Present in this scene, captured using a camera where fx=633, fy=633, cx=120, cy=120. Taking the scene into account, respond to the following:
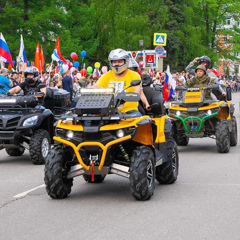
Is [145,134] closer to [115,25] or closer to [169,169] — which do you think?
[169,169]

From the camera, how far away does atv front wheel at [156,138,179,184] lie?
9.15 m

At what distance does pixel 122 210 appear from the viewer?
7438 mm

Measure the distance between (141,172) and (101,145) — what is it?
23.1 inches

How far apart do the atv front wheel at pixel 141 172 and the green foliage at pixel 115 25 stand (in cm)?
3661

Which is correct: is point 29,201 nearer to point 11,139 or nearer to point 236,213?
point 236,213

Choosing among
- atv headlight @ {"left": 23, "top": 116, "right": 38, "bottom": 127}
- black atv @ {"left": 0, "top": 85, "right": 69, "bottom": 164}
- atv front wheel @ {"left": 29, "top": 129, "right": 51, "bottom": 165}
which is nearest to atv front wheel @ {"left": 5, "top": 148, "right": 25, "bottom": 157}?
black atv @ {"left": 0, "top": 85, "right": 69, "bottom": 164}

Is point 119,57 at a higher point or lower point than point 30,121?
higher

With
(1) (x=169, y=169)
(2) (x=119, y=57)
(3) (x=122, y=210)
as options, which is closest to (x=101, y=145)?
(3) (x=122, y=210)

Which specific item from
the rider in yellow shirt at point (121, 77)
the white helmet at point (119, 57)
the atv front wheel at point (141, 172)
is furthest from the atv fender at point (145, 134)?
the white helmet at point (119, 57)

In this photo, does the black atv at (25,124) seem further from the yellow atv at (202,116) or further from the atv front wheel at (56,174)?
the atv front wheel at (56,174)

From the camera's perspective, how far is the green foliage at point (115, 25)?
46000mm

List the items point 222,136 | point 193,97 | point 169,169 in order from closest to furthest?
point 169,169 → point 222,136 → point 193,97

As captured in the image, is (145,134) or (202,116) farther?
(202,116)

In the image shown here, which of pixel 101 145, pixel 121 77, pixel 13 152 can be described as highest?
pixel 121 77
